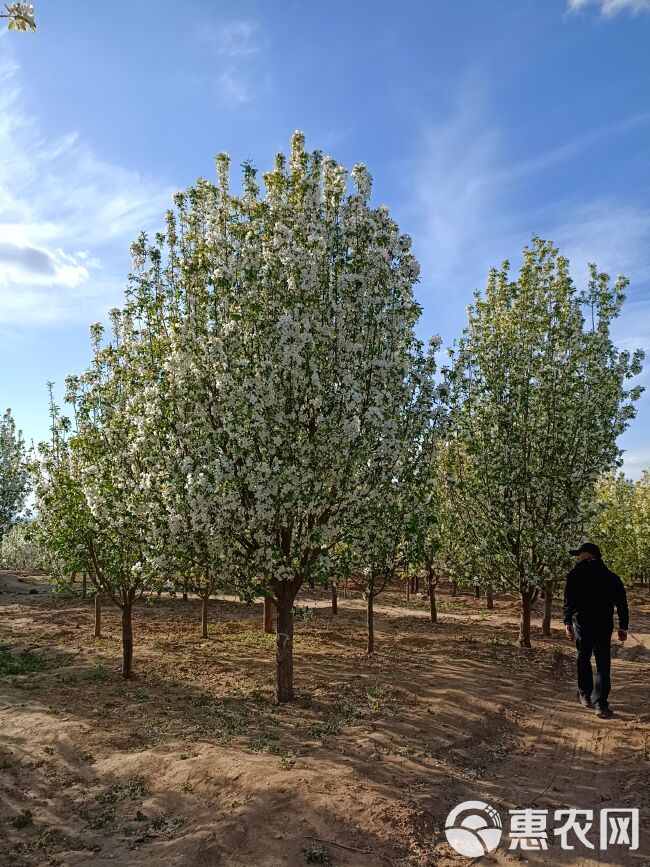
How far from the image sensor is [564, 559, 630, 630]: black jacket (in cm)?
1177

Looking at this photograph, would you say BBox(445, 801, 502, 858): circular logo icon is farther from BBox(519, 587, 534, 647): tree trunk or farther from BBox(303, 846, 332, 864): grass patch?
BBox(519, 587, 534, 647): tree trunk

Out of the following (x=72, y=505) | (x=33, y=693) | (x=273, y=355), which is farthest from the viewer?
(x=72, y=505)

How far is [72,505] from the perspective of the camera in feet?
54.1

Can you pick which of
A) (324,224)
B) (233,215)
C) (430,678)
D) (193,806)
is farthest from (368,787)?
(233,215)

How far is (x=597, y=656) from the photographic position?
38.5 feet

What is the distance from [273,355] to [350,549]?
4.94 m

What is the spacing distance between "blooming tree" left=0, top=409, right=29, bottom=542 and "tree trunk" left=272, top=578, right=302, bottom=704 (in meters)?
33.2

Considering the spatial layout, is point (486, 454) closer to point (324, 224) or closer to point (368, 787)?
point (324, 224)

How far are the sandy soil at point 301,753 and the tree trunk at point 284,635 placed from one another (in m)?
0.45

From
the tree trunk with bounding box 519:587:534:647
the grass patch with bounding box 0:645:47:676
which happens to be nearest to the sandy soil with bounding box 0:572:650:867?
→ the grass patch with bounding box 0:645:47:676

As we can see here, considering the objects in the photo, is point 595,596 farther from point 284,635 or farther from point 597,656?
point 284,635

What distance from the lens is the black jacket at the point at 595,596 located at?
11.8m

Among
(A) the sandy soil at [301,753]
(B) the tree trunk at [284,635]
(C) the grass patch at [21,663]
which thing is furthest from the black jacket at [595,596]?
(C) the grass patch at [21,663]

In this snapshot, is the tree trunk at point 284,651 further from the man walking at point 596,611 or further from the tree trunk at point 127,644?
the man walking at point 596,611
